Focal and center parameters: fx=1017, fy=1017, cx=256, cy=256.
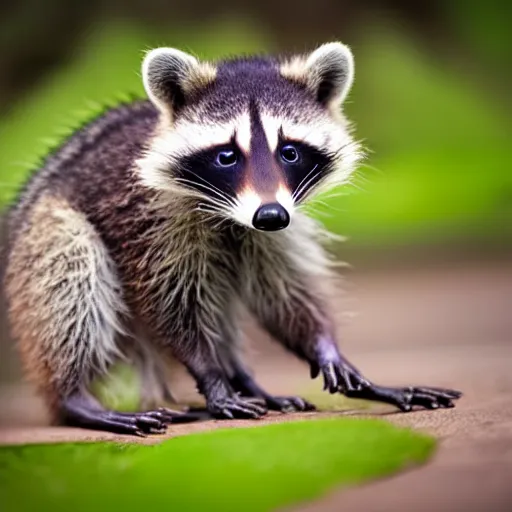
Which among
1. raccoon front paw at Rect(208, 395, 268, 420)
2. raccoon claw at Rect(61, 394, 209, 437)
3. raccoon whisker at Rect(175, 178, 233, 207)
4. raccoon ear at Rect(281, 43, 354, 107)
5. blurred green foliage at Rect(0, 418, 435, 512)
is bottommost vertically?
blurred green foliage at Rect(0, 418, 435, 512)

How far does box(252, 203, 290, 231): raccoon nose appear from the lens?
2.82 meters

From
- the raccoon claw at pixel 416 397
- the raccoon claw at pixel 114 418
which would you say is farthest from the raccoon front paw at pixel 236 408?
the raccoon claw at pixel 416 397

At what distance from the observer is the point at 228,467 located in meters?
2.74

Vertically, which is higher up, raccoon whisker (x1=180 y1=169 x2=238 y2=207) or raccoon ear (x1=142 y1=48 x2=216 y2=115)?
raccoon ear (x1=142 y1=48 x2=216 y2=115)

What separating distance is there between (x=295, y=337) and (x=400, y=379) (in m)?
0.90

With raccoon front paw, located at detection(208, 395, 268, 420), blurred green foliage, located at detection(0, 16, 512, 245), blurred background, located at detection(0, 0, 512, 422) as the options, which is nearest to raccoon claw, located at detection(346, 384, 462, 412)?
raccoon front paw, located at detection(208, 395, 268, 420)

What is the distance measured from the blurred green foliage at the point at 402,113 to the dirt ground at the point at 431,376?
0.48 metres

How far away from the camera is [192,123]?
3230 millimetres

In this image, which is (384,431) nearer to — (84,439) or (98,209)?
(84,439)

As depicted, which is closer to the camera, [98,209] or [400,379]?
[98,209]

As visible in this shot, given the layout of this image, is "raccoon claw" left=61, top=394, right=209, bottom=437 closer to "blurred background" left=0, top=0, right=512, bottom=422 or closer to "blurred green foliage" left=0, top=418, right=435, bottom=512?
"blurred green foliage" left=0, top=418, right=435, bottom=512

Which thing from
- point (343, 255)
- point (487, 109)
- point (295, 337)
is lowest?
point (295, 337)

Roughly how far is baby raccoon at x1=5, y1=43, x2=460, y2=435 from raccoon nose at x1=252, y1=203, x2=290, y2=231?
12 centimetres

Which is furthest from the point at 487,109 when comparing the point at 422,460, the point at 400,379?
the point at 422,460
